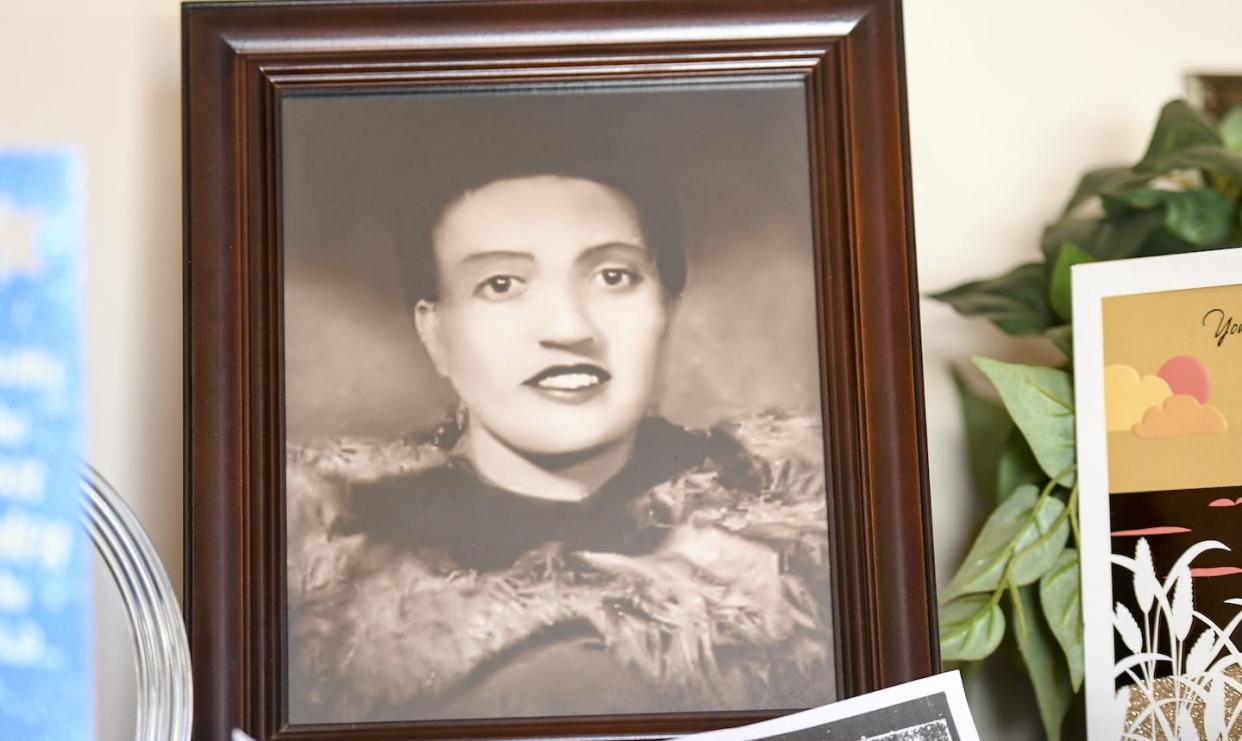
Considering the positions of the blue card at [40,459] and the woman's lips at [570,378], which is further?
the woman's lips at [570,378]

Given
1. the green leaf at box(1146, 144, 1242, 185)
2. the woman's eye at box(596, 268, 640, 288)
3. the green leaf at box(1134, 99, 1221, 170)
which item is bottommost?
the woman's eye at box(596, 268, 640, 288)

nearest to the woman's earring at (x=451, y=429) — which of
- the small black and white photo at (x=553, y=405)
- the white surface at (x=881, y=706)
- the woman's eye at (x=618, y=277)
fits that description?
the small black and white photo at (x=553, y=405)

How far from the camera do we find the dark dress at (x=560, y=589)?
0.68 m

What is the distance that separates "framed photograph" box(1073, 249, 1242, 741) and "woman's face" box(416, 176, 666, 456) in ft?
0.95

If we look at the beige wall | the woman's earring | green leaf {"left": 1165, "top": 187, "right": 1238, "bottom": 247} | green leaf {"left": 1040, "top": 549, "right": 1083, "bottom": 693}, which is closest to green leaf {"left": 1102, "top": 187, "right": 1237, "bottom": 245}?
green leaf {"left": 1165, "top": 187, "right": 1238, "bottom": 247}

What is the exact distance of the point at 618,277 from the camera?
729 millimetres

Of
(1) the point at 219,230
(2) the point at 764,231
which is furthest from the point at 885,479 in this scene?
(1) the point at 219,230

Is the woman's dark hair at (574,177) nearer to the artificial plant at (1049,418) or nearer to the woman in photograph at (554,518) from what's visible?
the woman in photograph at (554,518)

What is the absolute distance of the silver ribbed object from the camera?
2.01 feet

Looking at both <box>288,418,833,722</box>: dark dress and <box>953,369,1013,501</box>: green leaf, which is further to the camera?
<box>953,369,1013,501</box>: green leaf

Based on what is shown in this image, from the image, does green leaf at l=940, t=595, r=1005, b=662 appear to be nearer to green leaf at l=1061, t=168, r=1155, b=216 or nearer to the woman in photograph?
the woman in photograph

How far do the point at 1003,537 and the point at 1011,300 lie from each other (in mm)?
169

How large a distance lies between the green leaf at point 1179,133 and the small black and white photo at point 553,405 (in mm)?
251

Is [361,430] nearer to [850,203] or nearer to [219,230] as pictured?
[219,230]
